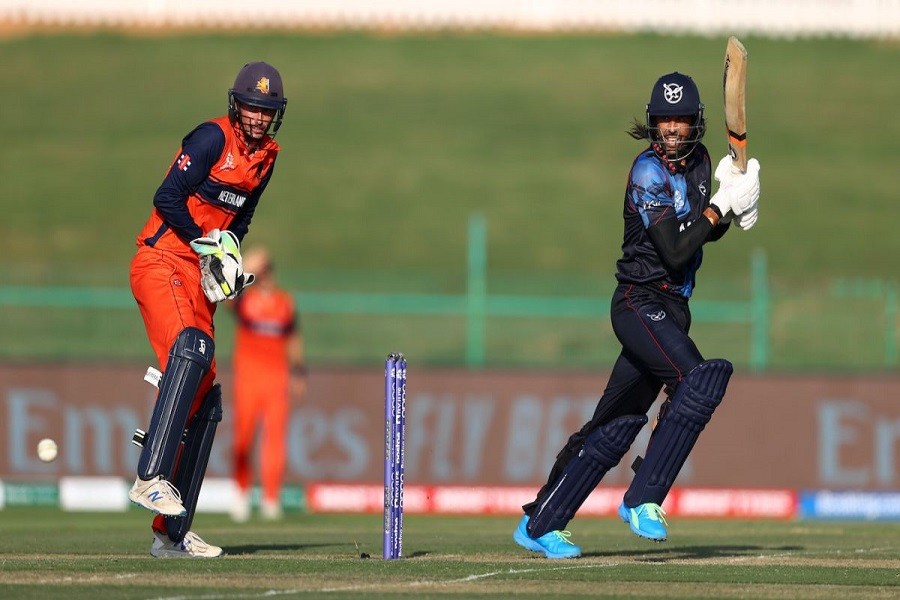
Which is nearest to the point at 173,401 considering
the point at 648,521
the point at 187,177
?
the point at 187,177

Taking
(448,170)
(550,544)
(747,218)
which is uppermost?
(448,170)

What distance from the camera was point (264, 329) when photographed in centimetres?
1648

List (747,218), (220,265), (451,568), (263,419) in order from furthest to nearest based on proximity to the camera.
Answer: (263,419)
(747,218)
(220,265)
(451,568)

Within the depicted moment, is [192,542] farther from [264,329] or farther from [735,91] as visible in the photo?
[264,329]

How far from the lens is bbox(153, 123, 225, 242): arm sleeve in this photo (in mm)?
8719

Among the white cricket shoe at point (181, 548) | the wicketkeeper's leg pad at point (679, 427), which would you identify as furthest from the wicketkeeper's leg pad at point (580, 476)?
the white cricket shoe at point (181, 548)

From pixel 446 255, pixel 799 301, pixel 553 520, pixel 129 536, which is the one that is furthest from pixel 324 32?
pixel 553 520

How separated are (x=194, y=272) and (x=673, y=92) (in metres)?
2.52

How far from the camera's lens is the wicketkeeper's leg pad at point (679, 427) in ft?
27.6

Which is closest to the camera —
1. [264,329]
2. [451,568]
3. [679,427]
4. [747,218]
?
[451,568]

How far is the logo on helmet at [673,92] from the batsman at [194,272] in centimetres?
192

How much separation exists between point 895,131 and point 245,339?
73.7 feet

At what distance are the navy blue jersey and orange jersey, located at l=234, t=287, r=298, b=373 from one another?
25.9 feet

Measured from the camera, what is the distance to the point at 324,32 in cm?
4144
